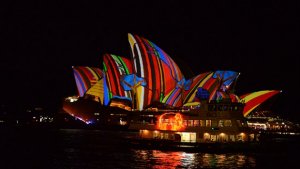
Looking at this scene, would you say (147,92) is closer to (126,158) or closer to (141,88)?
(141,88)

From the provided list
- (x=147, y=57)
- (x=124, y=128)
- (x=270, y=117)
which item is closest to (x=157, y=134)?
(x=147, y=57)

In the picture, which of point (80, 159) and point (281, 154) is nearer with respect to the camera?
point (80, 159)

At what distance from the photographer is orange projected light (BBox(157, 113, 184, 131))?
50.8 m

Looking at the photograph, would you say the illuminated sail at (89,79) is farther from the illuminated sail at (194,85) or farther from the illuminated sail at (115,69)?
the illuminated sail at (194,85)

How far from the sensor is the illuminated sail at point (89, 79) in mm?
109562

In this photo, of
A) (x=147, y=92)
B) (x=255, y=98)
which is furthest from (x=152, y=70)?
(x=255, y=98)

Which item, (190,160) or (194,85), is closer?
(190,160)

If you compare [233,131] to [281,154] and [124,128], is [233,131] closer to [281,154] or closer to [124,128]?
[281,154]

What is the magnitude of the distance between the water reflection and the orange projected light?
11.1 feet

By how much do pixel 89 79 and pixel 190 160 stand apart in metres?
70.4

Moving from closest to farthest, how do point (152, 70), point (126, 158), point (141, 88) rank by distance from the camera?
point (126, 158)
point (152, 70)
point (141, 88)

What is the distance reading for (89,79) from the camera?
110875 millimetres

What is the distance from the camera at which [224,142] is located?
A: 158ft

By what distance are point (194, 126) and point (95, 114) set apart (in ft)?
213
